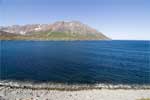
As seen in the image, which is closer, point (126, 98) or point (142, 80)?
point (126, 98)

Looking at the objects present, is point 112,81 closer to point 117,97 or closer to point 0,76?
point 117,97

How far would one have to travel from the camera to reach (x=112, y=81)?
51688 mm

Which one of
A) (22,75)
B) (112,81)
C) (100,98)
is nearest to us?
(100,98)

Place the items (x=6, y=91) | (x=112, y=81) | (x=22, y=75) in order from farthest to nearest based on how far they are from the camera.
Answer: (x=22, y=75)
(x=112, y=81)
(x=6, y=91)

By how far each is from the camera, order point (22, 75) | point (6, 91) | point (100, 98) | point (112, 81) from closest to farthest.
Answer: point (100, 98) < point (6, 91) < point (112, 81) < point (22, 75)

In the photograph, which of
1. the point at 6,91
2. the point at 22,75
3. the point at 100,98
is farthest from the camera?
the point at 22,75

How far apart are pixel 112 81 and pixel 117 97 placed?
65.2 ft

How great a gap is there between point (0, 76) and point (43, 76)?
37.8 ft

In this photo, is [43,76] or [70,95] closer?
[70,95]

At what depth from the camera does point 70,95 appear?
32844 millimetres

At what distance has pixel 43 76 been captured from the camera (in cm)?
5603

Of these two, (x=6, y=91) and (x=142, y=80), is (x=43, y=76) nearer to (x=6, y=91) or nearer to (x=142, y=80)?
(x=6, y=91)

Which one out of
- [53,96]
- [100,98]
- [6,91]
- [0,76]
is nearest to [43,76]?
[0,76]

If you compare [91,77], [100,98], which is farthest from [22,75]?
[100,98]
